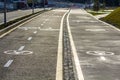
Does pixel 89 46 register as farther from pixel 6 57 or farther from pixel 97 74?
pixel 97 74

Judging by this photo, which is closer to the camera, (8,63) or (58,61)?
(8,63)

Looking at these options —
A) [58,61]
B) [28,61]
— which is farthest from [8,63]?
[58,61]

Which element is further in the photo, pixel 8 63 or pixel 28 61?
pixel 28 61

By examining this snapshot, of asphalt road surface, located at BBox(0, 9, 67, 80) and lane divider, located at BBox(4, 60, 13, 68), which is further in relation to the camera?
lane divider, located at BBox(4, 60, 13, 68)

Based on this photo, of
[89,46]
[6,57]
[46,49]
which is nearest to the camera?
[6,57]

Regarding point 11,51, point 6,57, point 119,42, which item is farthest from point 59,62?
point 119,42

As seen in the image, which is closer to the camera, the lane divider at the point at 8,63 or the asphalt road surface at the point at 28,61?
the asphalt road surface at the point at 28,61

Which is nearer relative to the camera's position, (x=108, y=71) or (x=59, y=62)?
(x=108, y=71)

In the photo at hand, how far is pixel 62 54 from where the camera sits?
16453 mm

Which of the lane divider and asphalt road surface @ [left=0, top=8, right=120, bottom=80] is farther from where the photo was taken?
A: the lane divider

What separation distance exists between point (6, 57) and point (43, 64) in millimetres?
1958

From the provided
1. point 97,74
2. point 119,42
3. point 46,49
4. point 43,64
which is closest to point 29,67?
point 43,64

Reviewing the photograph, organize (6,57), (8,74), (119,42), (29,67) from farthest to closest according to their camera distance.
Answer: (119,42)
(6,57)
(29,67)
(8,74)

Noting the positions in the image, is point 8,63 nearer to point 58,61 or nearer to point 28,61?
Answer: point 28,61
